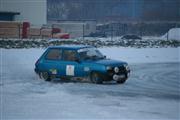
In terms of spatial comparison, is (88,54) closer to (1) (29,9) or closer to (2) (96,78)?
(2) (96,78)

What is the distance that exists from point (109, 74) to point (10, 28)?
32.0m

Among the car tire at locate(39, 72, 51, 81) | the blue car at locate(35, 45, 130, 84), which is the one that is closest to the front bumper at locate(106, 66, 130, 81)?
the blue car at locate(35, 45, 130, 84)

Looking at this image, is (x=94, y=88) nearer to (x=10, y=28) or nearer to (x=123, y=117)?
(x=123, y=117)

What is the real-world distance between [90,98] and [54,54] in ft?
15.9

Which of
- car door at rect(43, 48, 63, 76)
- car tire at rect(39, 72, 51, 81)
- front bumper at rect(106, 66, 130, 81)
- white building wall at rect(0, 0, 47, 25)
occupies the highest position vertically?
white building wall at rect(0, 0, 47, 25)

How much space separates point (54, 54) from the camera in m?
18.3

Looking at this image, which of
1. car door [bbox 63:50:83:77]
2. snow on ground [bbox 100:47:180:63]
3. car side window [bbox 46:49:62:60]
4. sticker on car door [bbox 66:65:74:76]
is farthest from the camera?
snow on ground [bbox 100:47:180:63]

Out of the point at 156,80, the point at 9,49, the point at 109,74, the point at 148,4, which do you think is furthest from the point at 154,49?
the point at 148,4

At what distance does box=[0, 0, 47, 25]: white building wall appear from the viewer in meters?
59.7

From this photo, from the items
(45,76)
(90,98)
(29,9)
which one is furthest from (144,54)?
(29,9)

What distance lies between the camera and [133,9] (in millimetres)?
102438

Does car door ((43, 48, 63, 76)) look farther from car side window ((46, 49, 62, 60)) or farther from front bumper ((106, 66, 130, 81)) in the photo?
front bumper ((106, 66, 130, 81))

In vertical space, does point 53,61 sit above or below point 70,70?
above

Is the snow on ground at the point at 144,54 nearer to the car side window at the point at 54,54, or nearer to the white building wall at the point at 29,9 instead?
the car side window at the point at 54,54
